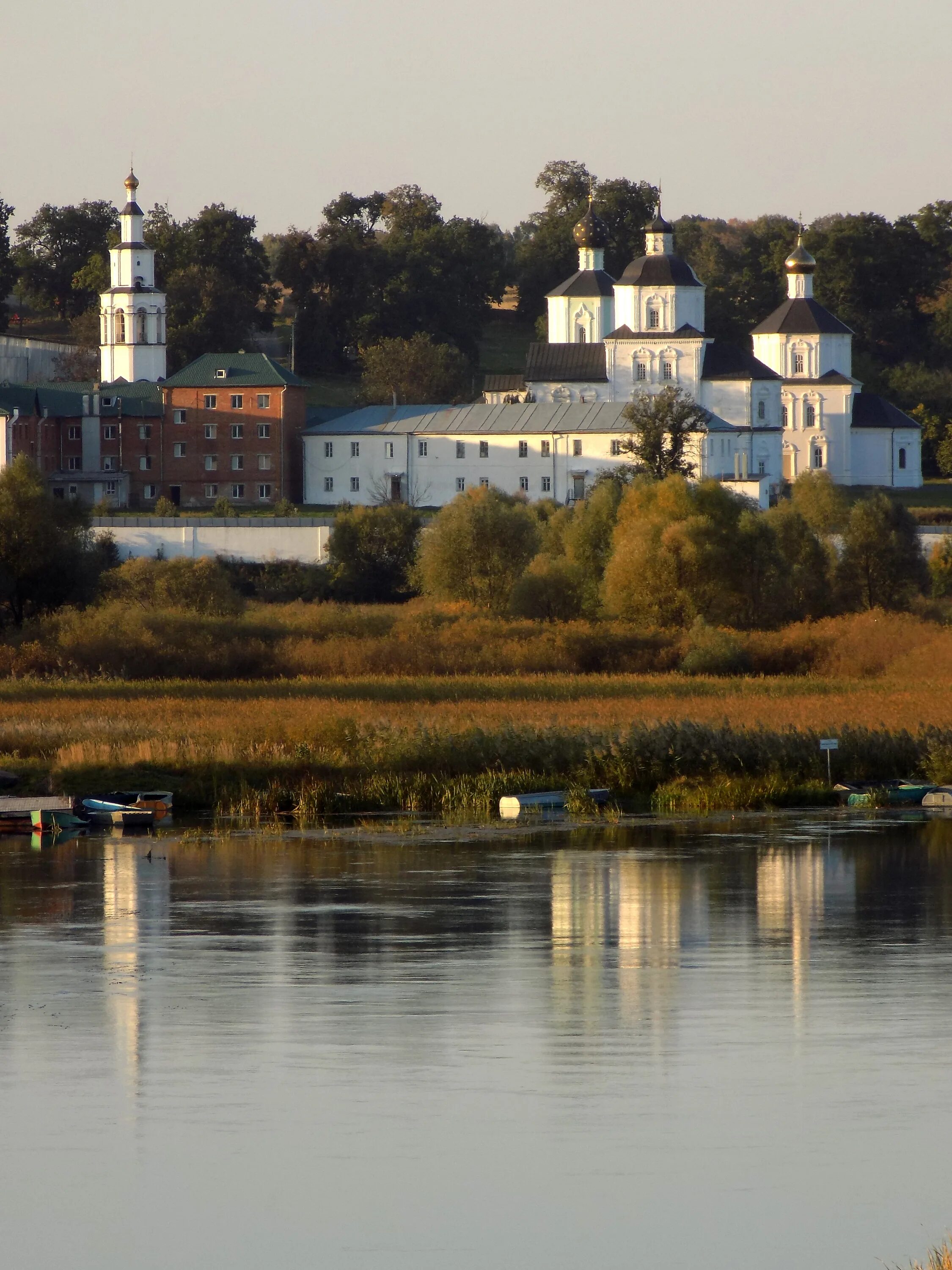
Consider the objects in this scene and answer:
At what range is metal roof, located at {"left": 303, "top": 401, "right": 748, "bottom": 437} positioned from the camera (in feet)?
281

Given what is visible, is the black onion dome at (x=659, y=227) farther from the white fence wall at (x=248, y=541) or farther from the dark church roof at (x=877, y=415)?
the white fence wall at (x=248, y=541)

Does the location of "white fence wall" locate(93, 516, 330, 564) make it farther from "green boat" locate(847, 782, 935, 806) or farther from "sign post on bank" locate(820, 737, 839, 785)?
"green boat" locate(847, 782, 935, 806)

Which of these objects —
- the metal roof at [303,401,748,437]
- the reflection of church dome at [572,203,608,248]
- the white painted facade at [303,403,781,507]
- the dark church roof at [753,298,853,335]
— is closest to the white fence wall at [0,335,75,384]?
the metal roof at [303,401,748,437]

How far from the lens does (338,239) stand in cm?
11094

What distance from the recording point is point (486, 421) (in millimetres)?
86688

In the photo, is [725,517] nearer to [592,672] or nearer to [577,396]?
[592,672]

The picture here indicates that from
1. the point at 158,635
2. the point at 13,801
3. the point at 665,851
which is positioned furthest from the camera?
the point at 158,635

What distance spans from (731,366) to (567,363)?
25.5 ft

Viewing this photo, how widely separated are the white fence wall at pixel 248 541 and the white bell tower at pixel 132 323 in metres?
30.5

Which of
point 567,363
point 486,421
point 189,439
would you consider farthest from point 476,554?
point 567,363

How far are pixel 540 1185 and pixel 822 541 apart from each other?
49.0 meters

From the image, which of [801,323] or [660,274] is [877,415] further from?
[660,274]

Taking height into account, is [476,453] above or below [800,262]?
below

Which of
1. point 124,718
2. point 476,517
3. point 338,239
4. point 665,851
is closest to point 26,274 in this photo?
point 338,239
